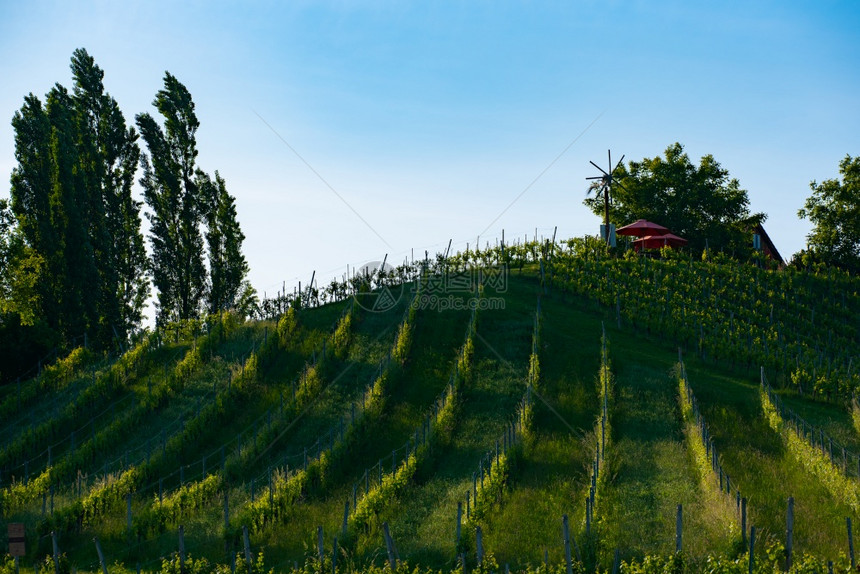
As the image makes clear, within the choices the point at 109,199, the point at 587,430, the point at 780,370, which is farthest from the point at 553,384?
the point at 109,199

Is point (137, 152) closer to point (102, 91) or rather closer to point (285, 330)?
point (102, 91)

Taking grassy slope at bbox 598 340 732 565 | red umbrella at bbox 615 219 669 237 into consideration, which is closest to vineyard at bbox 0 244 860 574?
grassy slope at bbox 598 340 732 565

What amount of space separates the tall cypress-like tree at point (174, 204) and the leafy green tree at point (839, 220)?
1639 inches

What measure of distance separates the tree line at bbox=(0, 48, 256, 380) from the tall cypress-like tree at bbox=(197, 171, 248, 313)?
58 millimetres

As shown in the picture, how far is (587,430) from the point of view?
29.8m

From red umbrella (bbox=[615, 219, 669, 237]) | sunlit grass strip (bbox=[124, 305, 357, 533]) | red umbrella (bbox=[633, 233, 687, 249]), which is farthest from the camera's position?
red umbrella (bbox=[633, 233, 687, 249])

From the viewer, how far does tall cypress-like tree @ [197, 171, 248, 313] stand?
4825cm

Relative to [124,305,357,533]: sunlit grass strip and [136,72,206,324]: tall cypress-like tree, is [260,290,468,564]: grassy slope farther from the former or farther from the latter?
[136,72,206,324]: tall cypress-like tree

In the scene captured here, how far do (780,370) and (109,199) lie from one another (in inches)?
1413

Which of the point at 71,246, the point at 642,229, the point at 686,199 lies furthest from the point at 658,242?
the point at 71,246

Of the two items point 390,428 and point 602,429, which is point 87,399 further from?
point 602,429

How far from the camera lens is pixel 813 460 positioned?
2559cm

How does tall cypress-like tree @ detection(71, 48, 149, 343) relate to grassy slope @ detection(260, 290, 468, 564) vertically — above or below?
above

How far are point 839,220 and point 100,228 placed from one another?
49667 mm
